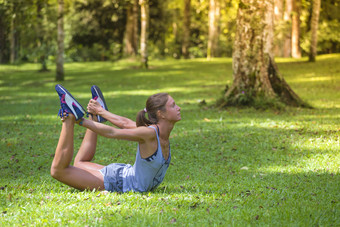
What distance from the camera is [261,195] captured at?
5.77 m

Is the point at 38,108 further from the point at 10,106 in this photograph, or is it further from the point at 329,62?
the point at 329,62

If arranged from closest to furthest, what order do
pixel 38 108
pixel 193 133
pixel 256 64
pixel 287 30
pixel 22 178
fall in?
pixel 22 178
pixel 193 133
pixel 256 64
pixel 38 108
pixel 287 30

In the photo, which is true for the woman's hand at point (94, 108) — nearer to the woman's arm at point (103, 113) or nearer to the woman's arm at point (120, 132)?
the woman's arm at point (103, 113)

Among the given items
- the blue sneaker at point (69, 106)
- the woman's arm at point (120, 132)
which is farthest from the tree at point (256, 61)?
the blue sneaker at point (69, 106)

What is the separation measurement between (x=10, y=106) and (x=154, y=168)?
13106mm

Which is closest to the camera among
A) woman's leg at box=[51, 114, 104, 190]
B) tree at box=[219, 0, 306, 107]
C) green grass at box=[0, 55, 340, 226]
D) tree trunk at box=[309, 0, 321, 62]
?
green grass at box=[0, 55, 340, 226]

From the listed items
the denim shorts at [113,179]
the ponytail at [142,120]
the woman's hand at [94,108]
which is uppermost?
the woman's hand at [94,108]

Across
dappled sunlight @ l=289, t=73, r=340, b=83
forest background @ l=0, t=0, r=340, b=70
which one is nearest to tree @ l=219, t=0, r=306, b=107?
dappled sunlight @ l=289, t=73, r=340, b=83

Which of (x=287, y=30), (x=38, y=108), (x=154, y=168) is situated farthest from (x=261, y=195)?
(x=287, y=30)

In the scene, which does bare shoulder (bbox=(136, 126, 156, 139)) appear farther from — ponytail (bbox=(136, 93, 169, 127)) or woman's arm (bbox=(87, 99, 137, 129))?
woman's arm (bbox=(87, 99, 137, 129))

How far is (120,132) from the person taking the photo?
5234 mm

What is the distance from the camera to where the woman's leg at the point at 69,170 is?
5547 millimetres

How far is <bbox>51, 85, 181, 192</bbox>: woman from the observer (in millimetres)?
5371

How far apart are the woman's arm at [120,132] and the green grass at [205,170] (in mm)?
750
